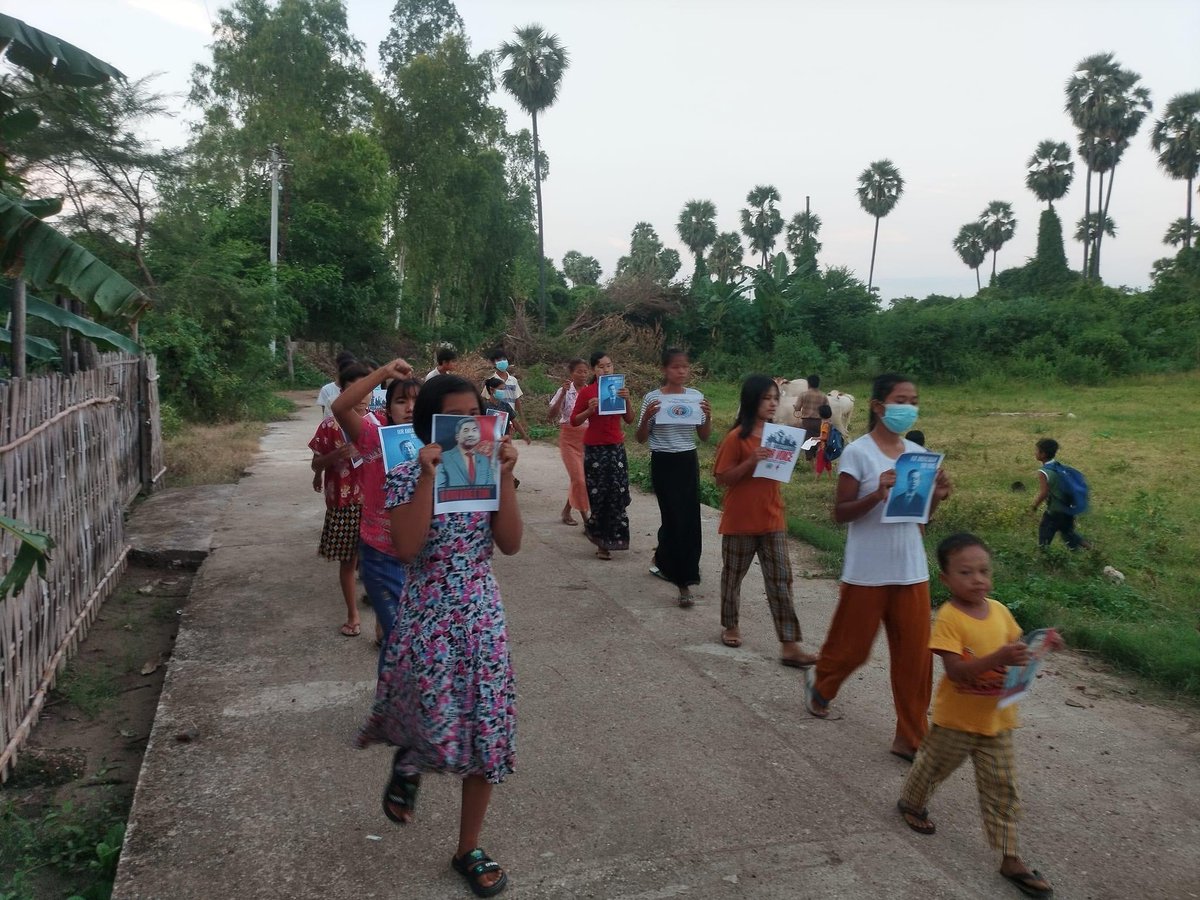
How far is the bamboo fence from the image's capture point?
4242 mm

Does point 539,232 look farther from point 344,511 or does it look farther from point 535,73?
point 344,511

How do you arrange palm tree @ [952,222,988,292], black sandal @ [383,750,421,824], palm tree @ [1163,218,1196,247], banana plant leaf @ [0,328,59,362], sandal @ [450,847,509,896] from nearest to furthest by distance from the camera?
1. sandal @ [450,847,509,896]
2. black sandal @ [383,750,421,824]
3. banana plant leaf @ [0,328,59,362]
4. palm tree @ [1163,218,1196,247]
5. palm tree @ [952,222,988,292]

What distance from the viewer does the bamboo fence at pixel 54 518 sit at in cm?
424

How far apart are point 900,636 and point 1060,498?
4690 mm

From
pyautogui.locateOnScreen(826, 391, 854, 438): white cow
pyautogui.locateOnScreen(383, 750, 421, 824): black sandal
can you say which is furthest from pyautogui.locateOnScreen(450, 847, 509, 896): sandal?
pyautogui.locateOnScreen(826, 391, 854, 438): white cow

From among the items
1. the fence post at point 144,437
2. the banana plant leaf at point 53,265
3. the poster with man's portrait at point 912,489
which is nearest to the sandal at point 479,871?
the poster with man's portrait at point 912,489

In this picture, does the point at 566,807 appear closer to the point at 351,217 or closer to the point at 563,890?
the point at 563,890

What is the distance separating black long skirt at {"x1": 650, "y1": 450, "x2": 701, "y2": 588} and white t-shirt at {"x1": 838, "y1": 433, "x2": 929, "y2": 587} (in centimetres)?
241

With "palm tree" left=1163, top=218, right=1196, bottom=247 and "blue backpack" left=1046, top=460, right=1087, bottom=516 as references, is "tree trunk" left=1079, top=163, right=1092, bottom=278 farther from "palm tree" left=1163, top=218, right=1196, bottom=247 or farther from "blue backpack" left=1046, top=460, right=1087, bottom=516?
"blue backpack" left=1046, top=460, right=1087, bottom=516

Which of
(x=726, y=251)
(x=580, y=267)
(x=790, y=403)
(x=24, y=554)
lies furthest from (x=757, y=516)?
(x=580, y=267)

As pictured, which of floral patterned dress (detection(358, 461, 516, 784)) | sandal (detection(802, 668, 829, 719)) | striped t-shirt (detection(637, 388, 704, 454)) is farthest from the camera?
striped t-shirt (detection(637, 388, 704, 454))

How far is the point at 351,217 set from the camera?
3456cm

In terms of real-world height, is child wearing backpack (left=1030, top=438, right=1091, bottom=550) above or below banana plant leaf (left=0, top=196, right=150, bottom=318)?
below

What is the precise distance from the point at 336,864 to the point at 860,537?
244 cm
